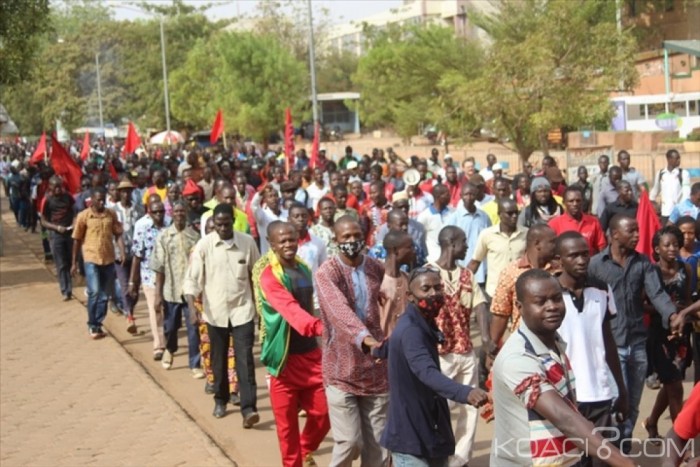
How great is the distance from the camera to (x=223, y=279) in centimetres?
880

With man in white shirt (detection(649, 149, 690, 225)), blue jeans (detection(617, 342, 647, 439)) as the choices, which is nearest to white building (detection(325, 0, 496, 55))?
man in white shirt (detection(649, 149, 690, 225))

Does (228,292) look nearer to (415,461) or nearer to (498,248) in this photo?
(498,248)

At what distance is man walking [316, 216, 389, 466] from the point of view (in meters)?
6.45

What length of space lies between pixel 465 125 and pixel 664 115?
40.1 feet

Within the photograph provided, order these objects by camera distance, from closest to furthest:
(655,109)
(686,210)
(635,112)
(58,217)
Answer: (686,210), (58,217), (655,109), (635,112)

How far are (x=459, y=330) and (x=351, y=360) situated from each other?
99 centimetres

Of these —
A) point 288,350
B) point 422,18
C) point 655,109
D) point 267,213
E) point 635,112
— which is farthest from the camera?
point 422,18

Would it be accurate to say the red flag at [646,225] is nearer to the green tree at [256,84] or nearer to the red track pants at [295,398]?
the red track pants at [295,398]

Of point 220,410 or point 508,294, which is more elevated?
point 508,294

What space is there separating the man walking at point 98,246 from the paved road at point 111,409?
51 cm

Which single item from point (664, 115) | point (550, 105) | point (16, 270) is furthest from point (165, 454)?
point (664, 115)

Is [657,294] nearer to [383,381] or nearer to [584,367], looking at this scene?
[584,367]

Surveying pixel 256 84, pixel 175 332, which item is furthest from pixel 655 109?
pixel 175 332

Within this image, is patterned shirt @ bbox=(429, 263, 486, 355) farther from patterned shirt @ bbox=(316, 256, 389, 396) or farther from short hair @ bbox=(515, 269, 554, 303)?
short hair @ bbox=(515, 269, 554, 303)
